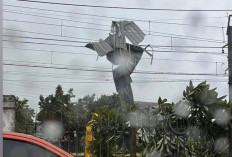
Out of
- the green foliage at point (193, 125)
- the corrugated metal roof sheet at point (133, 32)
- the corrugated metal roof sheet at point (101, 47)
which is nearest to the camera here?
the green foliage at point (193, 125)

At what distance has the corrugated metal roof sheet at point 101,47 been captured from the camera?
42.4 feet

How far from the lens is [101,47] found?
13000 mm

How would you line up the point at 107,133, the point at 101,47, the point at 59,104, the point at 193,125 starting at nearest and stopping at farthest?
the point at 193,125 → the point at 107,133 → the point at 101,47 → the point at 59,104

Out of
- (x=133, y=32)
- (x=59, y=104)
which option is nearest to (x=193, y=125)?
(x=133, y=32)

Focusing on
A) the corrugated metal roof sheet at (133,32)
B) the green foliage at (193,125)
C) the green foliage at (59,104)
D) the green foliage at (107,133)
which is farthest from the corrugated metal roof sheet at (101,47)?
the green foliage at (59,104)

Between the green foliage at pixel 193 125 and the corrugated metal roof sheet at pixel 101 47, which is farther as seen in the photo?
the corrugated metal roof sheet at pixel 101 47

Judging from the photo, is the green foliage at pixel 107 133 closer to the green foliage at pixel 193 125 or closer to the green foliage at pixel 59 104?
the green foliage at pixel 193 125

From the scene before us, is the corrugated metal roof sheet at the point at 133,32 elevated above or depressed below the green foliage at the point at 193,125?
above

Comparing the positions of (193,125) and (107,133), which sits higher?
(193,125)

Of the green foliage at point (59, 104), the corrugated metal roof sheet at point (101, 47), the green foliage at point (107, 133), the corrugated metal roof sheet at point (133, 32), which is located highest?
the corrugated metal roof sheet at point (133, 32)

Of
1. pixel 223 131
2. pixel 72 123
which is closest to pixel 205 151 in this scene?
pixel 223 131

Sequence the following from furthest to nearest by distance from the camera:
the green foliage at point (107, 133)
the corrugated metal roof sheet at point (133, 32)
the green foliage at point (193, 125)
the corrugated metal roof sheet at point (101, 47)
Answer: the corrugated metal roof sheet at point (101, 47)
the corrugated metal roof sheet at point (133, 32)
the green foliage at point (107, 133)
the green foliage at point (193, 125)

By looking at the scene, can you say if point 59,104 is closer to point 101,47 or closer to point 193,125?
point 101,47

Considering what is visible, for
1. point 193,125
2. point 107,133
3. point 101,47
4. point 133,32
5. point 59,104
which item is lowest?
point 107,133
